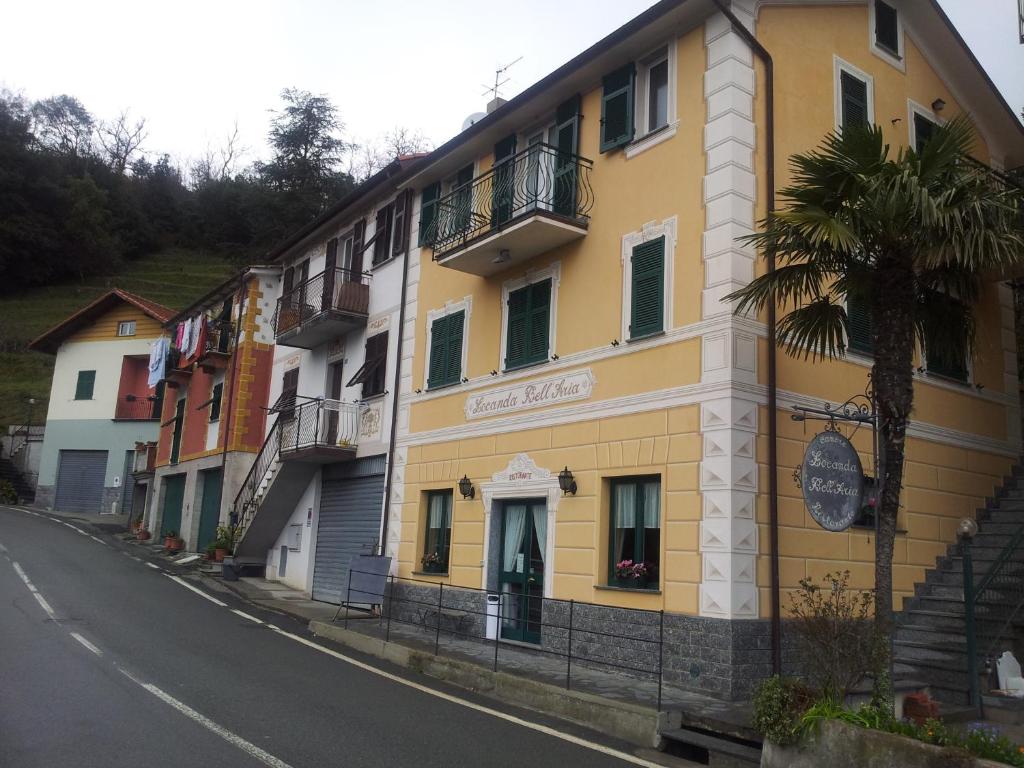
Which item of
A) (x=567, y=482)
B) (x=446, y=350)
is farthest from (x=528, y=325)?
(x=567, y=482)

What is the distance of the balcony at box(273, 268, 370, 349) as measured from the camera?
61.5 ft

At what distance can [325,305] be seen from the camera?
1883cm

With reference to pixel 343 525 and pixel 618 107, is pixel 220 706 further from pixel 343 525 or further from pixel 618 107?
pixel 343 525

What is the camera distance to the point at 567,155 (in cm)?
1312

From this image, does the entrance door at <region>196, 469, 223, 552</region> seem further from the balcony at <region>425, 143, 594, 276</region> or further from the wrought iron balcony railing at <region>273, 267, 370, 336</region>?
the balcony at <region>425, 143, 594, 276</region>

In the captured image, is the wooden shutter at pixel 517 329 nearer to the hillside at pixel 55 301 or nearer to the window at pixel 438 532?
the window at pixel 438 532

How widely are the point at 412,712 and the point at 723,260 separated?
6.35 m

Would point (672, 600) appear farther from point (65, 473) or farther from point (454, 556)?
point (65, 473)

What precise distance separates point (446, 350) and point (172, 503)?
17298mm

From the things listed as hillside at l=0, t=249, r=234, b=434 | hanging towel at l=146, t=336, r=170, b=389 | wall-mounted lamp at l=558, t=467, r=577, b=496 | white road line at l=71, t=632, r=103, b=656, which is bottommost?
white road line at l=71, t=632, r=103, b=656

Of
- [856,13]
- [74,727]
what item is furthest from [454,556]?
[856,13]

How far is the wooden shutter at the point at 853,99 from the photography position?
12477 mm

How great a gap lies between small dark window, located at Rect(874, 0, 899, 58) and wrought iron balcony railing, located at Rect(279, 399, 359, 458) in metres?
11.8

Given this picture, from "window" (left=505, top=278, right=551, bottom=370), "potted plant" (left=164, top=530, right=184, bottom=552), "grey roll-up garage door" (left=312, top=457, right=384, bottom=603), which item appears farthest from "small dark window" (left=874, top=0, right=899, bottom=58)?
"potted plant" (left=164, top=530, right=184, bottom=552)
